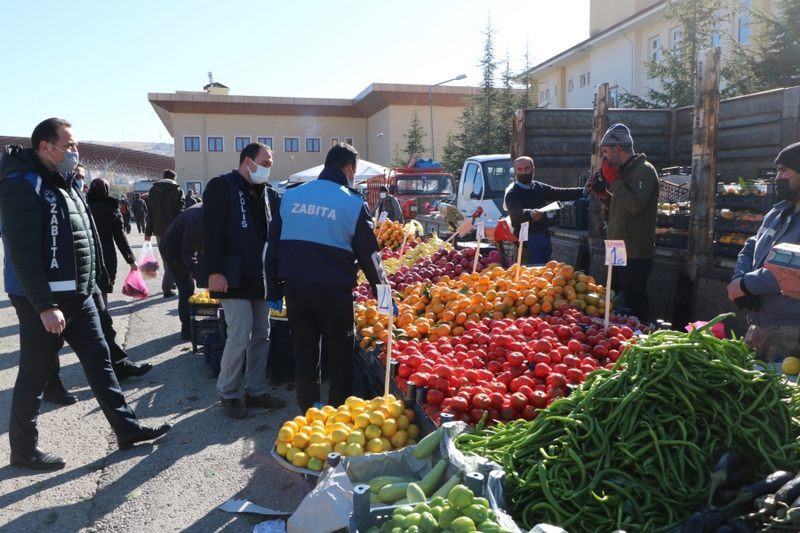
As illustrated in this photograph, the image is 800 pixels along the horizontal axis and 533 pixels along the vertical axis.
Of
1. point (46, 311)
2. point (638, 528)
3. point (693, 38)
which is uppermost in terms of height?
point (693, 38)

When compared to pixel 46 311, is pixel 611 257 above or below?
above

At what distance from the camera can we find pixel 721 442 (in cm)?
257

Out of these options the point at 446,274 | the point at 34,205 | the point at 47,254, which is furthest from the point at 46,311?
the point at 446,274

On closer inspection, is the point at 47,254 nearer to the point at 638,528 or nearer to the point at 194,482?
the point at 194,482

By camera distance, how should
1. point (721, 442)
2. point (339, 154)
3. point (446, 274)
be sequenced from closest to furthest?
1. point (721, 442)
2. point (339, 154)
3. point (446, 274)

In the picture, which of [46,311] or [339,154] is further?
[339,154]

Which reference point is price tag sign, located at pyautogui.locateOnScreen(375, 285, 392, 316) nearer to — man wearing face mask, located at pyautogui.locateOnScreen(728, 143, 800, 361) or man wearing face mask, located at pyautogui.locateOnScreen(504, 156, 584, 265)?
man wearing face mask, located at pyautogui.locateOnScreen(728, 143, 800, 361)

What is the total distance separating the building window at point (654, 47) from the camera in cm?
2448

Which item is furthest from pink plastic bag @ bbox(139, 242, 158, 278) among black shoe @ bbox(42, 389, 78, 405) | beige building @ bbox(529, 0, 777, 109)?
beige building @ bbox(529, 0, 777, 109)

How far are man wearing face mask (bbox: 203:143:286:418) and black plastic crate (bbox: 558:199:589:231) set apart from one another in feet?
14.8

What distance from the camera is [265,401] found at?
18.9 ft

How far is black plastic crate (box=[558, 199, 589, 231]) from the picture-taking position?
8.51 meters

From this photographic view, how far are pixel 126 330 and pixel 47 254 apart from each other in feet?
17.4

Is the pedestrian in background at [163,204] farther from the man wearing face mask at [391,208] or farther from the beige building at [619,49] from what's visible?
the beige building at [619,49]
